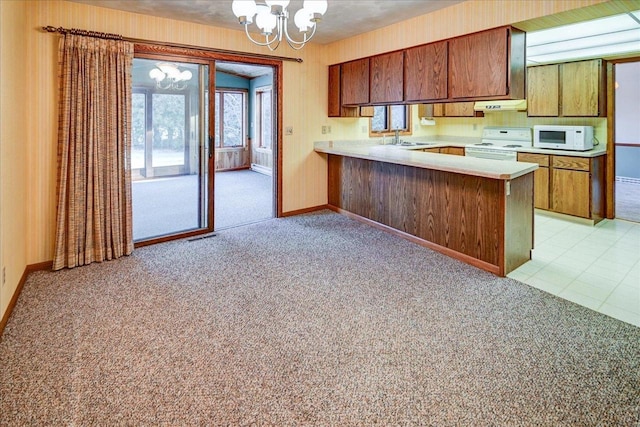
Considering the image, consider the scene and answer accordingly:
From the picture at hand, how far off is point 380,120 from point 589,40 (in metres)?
2.96

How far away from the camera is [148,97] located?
4.05 metres

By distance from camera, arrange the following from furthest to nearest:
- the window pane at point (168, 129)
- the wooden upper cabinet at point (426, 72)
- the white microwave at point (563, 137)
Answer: the white microwave at point (563, 137), the window pane at point (168, 129), the wooden upper cabinet at point (426, 72)

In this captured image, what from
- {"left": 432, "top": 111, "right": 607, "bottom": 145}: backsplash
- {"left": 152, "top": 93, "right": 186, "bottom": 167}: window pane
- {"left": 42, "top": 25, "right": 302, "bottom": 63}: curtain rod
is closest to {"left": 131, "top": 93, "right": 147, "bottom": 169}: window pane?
{"left": 152, "top": 93, "right": 186, "bottom": 167}: window pane

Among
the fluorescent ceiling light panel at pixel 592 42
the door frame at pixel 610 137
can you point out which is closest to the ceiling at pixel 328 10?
the fluorescent ceiling light panel at pixel 592 42

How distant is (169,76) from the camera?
13.7 feet

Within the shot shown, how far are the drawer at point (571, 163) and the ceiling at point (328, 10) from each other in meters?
2.69

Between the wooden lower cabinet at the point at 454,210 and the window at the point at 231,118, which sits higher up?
the window at the point at 231,118

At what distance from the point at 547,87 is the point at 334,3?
3.54 meters

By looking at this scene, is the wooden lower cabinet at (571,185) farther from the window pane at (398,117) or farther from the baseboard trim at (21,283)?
the baseboard trim at (21,283)

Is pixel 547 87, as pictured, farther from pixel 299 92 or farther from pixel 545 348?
pixel 545 348

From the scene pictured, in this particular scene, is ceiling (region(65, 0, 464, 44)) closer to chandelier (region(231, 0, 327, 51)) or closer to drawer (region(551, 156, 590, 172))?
chandelier (region(231, 0, 327, 51))

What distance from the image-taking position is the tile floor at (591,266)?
285 centimetres

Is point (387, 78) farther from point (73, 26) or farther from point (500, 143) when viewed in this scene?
point (73, 26)

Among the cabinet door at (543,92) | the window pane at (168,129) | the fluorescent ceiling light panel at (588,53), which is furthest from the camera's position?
the cabinet door at (543,92)
